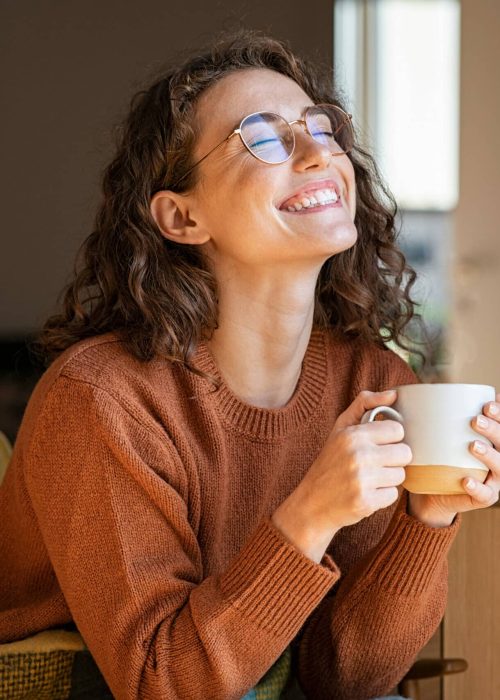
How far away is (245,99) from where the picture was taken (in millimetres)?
1358

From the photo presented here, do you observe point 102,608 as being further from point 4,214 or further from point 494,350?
point 494,350

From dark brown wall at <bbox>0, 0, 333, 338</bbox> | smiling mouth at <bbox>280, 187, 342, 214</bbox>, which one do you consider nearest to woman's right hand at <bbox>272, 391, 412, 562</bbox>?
smiling mouth at <bbox>280, 187, 342, 214</bbox>

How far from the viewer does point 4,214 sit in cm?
210

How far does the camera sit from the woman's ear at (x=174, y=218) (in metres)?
1.41

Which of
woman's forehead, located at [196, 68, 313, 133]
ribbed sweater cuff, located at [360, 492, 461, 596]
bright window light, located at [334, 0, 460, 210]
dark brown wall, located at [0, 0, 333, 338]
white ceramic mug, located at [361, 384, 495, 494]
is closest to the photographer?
white ceramic mug, located at [361, 384, 495, 494]

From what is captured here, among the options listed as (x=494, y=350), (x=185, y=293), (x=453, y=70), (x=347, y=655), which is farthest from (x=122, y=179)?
(x=453, y=70)

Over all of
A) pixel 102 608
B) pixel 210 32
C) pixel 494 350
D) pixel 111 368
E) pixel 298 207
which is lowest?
pixel 494 350

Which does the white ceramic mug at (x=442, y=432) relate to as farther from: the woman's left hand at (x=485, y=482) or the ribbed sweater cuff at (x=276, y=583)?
the ribbed sweater cuff at (x=276, y=583)

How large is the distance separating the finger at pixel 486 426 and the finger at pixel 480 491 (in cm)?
5

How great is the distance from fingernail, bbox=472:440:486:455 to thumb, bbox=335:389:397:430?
98mm

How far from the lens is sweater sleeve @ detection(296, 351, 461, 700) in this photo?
1263 millimetres

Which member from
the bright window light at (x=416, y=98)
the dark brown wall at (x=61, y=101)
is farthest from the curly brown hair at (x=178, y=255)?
the bright window light at (x=416, y=98)

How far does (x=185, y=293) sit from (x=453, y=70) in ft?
10.1

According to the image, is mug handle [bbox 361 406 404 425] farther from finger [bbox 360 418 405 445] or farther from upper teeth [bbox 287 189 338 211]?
upper teeth [bbox 287 189 338 211]
